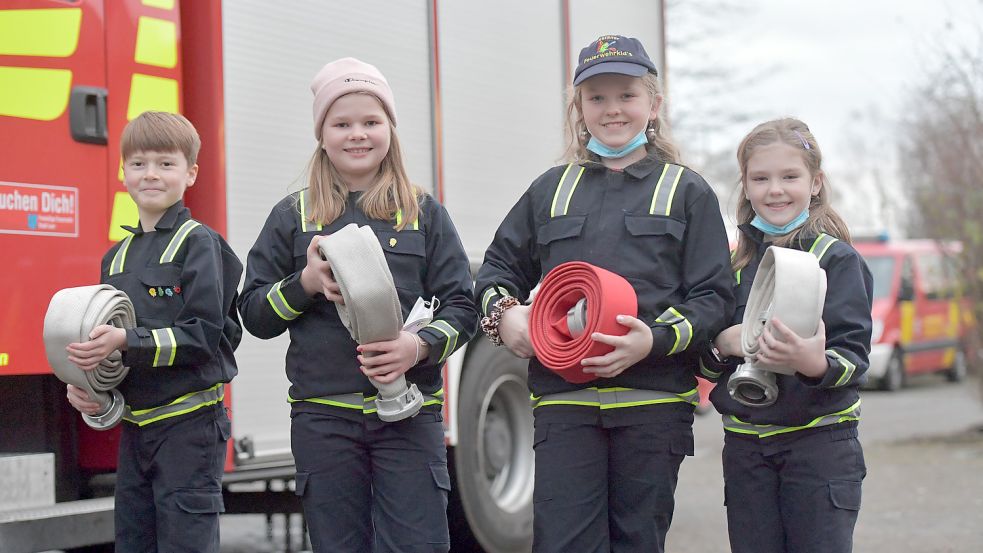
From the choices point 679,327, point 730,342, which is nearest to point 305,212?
point 679,327

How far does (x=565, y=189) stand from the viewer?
11.2 feet

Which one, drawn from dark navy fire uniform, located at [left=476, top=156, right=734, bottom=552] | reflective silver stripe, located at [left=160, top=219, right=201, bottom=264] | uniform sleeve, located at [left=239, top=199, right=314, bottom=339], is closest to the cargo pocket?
dark navy fire uniform, located at [left=476, top=156, right=734, bottom=552]

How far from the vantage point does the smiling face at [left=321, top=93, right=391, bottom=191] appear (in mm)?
3410

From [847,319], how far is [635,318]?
0.65 meters

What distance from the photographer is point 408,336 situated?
320cm

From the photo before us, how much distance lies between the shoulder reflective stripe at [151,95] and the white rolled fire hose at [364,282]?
5.38 ft

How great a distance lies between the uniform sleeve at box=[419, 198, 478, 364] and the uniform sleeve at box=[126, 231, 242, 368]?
626 millimetres

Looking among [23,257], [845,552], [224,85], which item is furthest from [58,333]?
[845,552]

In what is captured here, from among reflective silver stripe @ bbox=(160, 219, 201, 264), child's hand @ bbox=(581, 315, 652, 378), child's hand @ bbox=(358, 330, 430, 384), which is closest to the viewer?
child's hand @ bbox=(581, 315, 652, 378)

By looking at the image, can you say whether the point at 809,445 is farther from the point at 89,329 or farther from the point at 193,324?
the point at 89,329

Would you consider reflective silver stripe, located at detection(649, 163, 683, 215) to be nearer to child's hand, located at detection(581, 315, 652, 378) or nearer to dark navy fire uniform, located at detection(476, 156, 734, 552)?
dark navy fire uniform, located at detection(476, 156, 734, 552)

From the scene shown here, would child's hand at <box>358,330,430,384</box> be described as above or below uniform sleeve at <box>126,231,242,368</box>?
below

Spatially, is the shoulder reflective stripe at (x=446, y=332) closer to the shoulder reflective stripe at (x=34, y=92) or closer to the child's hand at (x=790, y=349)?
the child's hand at (x=790, y=349)

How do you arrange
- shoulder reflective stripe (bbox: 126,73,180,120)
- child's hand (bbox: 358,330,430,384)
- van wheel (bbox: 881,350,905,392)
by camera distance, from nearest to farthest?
child's hand (bbox: 358,330,430,384), shoulder reflective stripe (bbox: 126,73,180,120), van wheel (bbox: 881,350,905,392)
